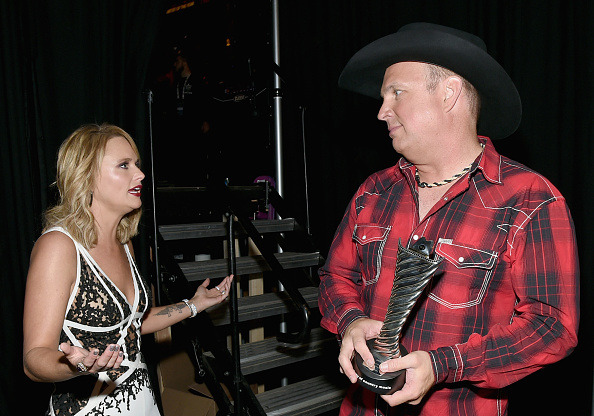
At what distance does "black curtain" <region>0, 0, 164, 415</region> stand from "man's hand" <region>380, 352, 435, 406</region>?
219 cm

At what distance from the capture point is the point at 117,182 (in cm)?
189

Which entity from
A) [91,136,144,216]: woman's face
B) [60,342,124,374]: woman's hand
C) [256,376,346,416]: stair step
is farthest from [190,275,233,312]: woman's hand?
[60,342,124,374]: woman's hand

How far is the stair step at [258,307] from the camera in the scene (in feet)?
9.68

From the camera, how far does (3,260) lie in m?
2.47

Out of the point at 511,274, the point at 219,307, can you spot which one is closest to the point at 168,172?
the point at 219,307

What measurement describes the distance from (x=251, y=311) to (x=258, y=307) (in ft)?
0.27

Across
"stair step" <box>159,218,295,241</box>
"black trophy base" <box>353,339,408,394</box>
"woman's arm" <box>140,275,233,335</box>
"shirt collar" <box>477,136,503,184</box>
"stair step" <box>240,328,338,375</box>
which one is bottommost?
"stair step" <box>240,328,338,375</box>

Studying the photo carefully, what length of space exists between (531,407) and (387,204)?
5.93 ft

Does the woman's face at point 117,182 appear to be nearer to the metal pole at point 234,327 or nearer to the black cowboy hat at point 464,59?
the metal pole at point 234,327

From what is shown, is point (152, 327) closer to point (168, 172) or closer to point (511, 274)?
point (511, 274)

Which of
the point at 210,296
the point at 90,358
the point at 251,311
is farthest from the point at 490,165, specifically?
the point at 251,311

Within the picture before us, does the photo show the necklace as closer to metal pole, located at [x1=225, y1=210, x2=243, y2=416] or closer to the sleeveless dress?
metal pole, located at [x1=225, y1=210, x2=243, y2=416]

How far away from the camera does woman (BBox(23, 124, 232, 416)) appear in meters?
1.53

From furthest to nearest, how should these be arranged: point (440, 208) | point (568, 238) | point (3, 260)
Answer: point (3, 260) < point (440, 208) < point (568, 238)
